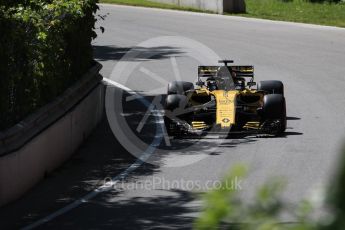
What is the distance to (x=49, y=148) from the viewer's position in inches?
493

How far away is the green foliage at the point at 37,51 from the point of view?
11719 millimetres

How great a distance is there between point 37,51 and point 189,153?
10.1 ft

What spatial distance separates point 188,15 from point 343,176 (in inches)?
1491

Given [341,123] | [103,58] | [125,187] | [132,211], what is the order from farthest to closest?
[103,58]
[341,123]
[125,187]
[132,211]

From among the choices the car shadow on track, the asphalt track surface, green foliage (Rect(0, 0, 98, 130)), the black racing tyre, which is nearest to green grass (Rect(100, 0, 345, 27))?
the asphalt track surface

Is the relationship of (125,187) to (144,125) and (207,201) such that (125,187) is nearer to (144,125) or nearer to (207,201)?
(144,125)

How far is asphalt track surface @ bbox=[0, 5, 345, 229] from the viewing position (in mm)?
10031

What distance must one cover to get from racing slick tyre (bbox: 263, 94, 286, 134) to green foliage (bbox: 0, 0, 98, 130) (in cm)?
362

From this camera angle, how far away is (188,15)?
1529 inches

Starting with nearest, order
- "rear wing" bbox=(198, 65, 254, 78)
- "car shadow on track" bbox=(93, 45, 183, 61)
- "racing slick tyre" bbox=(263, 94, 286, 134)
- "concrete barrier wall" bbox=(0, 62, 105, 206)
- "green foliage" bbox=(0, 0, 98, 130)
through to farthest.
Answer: "concrete barrier wall" bbox=(0, 62, 105, 206) < "green foliage" bbox=(0, 0, 98, 130) < "racing slick tyre" bbox=(263, 94, 286, 134) < "rear wing" bbox=(198, 65, 254, 78) < "car shadow on track" bbox=(93, 45, 183, 61)

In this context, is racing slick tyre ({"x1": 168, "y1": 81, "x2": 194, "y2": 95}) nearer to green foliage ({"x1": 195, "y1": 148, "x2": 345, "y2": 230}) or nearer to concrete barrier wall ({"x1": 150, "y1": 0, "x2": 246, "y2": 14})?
green foliage ({"x1": 195, "y1": 148, "x2": 345, "y2": 230})

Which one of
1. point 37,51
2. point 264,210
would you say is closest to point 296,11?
point 37,51

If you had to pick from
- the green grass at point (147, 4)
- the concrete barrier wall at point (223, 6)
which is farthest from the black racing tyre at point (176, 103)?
the green grass at point (147, 4)

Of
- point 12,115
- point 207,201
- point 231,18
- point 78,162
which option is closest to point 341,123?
point 78,162
